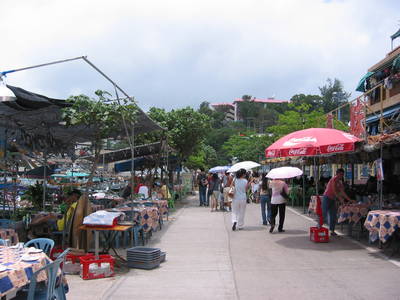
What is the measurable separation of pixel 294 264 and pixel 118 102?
4804 millimetres

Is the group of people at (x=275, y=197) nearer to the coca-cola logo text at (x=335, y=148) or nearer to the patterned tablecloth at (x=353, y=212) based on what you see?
the patterned tablecloth at (x=353, y=212)

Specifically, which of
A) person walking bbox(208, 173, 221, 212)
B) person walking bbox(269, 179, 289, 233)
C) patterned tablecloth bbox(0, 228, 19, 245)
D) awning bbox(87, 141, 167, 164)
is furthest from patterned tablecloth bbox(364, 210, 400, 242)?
awning bbox(87, 141, 167, 164)

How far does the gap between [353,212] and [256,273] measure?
14.2 ft

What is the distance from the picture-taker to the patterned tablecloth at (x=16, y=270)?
12.5 ft

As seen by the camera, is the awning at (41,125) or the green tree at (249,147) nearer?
the awning at (41,125)

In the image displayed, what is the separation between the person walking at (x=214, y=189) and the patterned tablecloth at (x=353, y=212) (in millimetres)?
8769

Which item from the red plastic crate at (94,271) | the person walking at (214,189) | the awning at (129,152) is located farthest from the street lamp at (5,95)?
the person walking at (214,189)

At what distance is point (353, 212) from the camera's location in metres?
10.2

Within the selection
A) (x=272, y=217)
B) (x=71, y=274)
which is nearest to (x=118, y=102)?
(x=71, y=274)

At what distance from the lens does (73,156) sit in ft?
49.3

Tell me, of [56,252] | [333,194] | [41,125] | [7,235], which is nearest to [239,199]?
[333,194]

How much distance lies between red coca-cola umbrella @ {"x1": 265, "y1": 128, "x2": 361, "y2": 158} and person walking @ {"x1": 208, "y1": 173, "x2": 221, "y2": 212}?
364 inches

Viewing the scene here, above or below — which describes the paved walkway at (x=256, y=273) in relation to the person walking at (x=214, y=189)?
below

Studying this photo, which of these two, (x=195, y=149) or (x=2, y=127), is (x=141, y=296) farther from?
(x=195, y=149)
